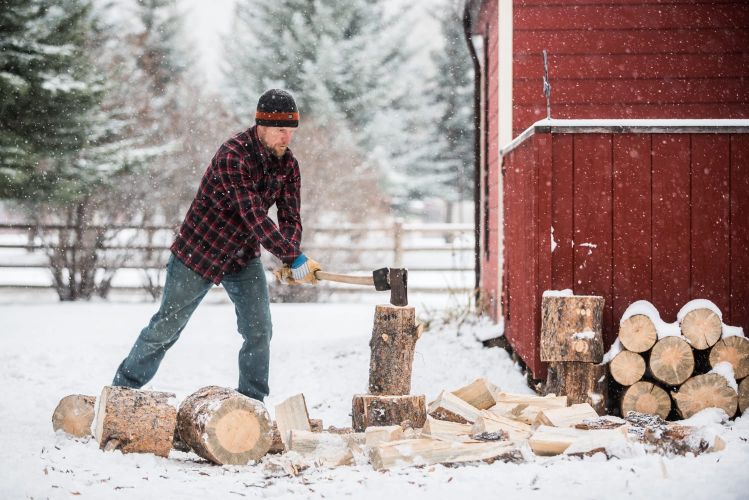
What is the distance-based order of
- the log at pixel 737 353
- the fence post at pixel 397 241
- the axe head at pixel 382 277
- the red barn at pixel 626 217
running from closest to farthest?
the axe head at pixel 382 277, the log at pixel 737 353, the red barn at pixel 626 217, the fence post at pixel 397 241

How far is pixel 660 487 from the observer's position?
3184mm

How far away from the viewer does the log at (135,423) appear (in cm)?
389

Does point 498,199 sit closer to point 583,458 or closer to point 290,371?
point 290,371

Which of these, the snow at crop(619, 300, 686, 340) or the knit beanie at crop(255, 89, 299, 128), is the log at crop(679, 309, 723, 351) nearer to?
the snow at crop(619, 300, 686, 340)

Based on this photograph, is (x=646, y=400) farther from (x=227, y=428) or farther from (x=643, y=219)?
(x=227, y=428)

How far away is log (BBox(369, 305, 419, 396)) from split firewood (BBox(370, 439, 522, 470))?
2.49 feet

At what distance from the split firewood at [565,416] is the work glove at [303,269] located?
1.43 metres

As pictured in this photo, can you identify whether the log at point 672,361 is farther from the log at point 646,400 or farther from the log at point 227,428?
the log at point 227,428

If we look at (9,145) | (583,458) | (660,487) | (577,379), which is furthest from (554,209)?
(9,145)

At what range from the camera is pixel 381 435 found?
12.8 ft

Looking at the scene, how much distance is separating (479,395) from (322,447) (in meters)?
1.12

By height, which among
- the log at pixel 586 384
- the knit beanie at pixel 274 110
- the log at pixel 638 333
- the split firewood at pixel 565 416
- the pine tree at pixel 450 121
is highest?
the pine tree at pixel 450 121

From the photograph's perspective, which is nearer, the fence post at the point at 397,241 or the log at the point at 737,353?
the log at the point at 737,353

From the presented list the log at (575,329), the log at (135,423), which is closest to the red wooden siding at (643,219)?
the log at (575,329)
